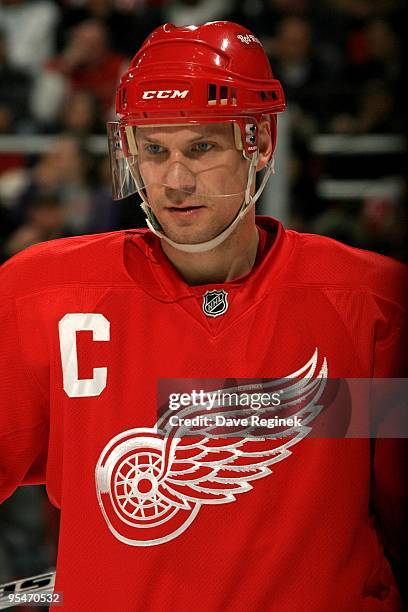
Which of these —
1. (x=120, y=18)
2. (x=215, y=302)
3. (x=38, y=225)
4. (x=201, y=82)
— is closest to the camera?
(x=201, y=82)

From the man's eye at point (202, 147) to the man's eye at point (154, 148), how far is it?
4cm

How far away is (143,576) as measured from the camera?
3.83 ft

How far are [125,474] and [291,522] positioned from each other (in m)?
0.23

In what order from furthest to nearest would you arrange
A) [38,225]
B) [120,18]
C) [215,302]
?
[120,18] < [38,225] < [215,302]

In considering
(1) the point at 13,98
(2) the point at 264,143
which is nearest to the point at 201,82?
(2) the point at 264,143

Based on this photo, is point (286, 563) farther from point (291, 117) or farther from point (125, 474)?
point (291, 117)

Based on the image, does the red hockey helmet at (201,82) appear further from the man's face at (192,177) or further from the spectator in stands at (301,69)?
the spectator in stands at (301,69)

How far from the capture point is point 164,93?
1.12 metres

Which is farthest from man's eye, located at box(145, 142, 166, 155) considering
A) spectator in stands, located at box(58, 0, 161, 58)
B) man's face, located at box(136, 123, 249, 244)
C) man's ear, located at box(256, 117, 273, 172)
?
spectator in stands, located at box(58, 0, 161, 58)

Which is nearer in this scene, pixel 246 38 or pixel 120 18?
pixel 246 38

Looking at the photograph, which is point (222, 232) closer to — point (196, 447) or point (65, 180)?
point (196, 447)

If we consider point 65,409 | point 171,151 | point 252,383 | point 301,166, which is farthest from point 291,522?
point 301,166

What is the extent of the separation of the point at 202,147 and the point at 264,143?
11 centimetres

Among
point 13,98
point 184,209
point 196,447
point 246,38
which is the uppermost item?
point 246,38
